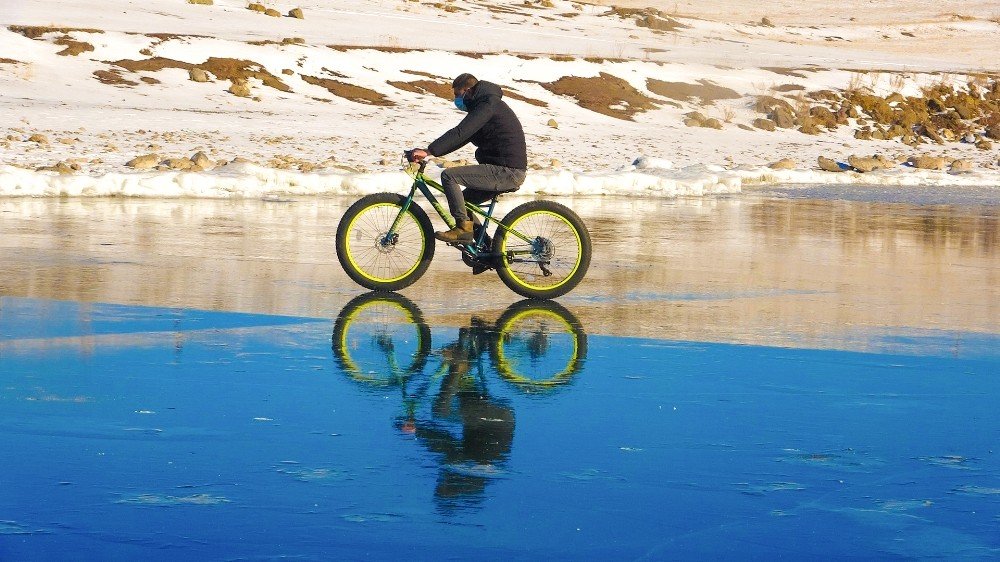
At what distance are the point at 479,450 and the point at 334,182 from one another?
17374 millimetres

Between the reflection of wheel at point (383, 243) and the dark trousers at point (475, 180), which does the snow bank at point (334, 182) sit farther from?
the dark trousers at point (475, 180)

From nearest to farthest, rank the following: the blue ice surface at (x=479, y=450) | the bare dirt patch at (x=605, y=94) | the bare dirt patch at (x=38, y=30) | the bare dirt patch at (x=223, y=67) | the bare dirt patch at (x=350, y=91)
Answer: the blue ice surface at (x=479, y=450), the bare dirt patch at (x=350, y=91), the bare dirt patch at (x=223, y=67), the bare dirt patch at (x=605, y=94), the bare dirt patch at (x=38, y=30)

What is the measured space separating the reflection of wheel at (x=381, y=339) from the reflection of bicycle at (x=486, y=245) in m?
0.40

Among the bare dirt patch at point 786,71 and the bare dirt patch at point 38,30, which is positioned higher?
the bare dirt patch at point 38,30

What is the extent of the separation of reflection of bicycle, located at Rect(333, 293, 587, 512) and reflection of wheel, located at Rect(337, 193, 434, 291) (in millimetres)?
294

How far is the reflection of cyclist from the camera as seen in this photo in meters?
5.82

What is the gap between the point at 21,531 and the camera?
4973 millimetres

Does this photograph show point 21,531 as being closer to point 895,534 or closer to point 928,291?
point 895,534

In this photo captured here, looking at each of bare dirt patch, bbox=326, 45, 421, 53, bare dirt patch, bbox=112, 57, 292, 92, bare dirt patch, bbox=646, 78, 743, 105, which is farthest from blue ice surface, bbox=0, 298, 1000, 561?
bare dirt patch, bbox=326, 45, 421, 53

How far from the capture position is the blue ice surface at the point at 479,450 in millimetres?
5086

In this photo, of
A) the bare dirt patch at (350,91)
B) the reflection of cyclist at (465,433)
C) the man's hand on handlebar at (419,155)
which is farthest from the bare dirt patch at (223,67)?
the reflection of cyclist at (465,433)

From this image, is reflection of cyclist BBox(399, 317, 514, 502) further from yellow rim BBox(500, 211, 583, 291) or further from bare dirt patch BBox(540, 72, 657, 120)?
bare dirt patch BBox(540, 72, 657, 120)

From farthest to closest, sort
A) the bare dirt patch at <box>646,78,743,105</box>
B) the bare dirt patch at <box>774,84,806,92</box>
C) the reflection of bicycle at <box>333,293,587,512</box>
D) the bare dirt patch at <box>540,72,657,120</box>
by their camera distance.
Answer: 1. the bare dirt patch at <box>774,84,806,92</box>
2. the bare dirt patch at <box>646,78,743,105</box>
3. the bare dirt patch at <box>540,72,657,120</box>
4. the reflection of bicycle at <box>333,293,587,512</box>

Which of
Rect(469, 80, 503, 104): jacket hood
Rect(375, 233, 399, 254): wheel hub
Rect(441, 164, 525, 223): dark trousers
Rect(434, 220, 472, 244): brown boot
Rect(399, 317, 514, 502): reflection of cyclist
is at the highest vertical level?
Rect(469, 80, 503, 104): jacket hood
